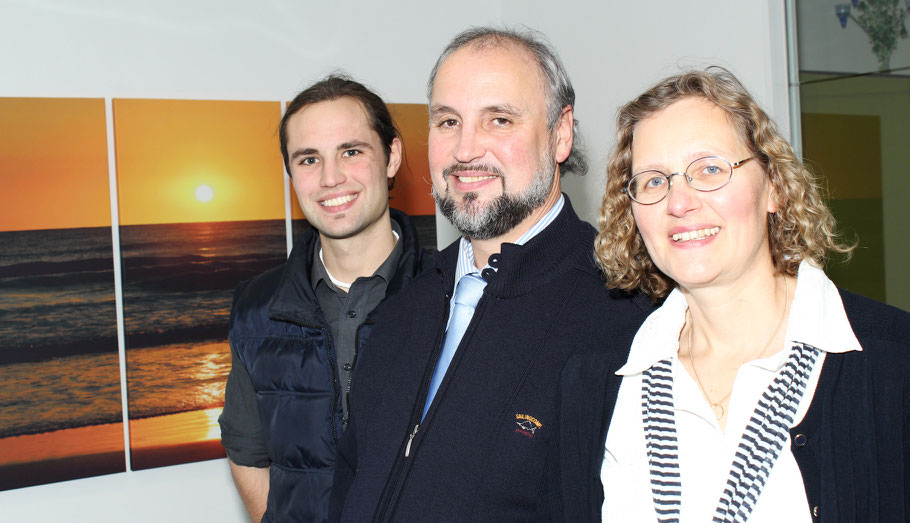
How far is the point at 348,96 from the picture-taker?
96.3 inches

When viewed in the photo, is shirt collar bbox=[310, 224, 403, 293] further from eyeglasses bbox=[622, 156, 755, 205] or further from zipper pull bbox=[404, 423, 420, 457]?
eyeglasses bbox=[622, 156, 755, 205]

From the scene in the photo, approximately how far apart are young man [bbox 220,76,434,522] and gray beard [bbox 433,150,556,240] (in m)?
0.54

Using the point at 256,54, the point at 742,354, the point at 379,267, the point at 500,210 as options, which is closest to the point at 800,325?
the point at 742,354

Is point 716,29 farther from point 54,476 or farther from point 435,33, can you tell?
point 54,476

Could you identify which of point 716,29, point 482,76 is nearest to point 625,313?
point 482,76

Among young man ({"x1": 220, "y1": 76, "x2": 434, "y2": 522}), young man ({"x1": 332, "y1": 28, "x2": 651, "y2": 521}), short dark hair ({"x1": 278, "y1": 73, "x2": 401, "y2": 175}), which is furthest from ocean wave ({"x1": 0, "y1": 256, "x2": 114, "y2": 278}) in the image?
young man ({"x1": 332, "y1": 28, "x2": 651, "y2": 521})

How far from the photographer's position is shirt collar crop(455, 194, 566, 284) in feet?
5.93

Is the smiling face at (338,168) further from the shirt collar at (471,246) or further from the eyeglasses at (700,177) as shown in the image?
the eyeglasses at (700,177)

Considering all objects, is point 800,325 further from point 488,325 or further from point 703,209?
point 488,325

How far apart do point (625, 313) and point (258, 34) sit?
238 centimetres

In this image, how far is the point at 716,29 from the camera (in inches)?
99.6

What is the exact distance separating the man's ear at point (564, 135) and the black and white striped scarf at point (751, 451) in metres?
0.78

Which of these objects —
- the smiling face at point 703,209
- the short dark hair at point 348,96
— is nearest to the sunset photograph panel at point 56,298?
the short dark hair at point 348,96

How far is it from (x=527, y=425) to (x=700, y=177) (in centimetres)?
63
